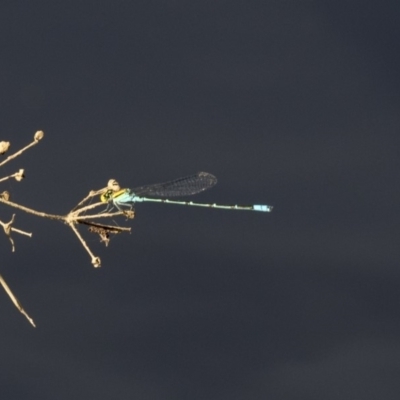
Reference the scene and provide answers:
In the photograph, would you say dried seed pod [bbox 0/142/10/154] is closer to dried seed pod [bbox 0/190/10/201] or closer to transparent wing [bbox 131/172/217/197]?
dried seed pod [bbox 0/190/10/201]

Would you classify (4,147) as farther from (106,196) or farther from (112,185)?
(106,196)

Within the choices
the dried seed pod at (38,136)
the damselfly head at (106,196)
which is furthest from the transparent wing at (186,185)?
the dried seed pod at (38,136)

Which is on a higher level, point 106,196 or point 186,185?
point 186,185

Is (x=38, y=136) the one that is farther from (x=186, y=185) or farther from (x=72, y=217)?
(x=186, y=185)

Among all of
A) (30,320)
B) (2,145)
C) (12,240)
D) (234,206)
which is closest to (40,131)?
(2,145)

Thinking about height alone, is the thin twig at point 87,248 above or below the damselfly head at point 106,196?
below

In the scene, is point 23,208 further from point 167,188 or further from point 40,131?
point 167,188

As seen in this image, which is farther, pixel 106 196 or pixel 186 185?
pixel 186 185

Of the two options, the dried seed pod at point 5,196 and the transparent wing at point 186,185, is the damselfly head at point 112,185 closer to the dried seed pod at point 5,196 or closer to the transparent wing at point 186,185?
the dried seed pod at point 5,196

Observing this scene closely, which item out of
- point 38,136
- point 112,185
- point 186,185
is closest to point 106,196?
point 112,185
